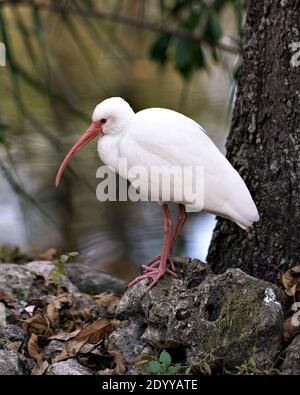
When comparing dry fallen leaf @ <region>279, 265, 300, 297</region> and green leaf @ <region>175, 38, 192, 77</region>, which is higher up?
green leaf @ <region>175, 38, 192, 77</region>

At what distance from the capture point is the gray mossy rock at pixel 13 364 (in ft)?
10.9

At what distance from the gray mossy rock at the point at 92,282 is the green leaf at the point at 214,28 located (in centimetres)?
157

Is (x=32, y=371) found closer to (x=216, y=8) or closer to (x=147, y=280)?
(x=147, y=280)

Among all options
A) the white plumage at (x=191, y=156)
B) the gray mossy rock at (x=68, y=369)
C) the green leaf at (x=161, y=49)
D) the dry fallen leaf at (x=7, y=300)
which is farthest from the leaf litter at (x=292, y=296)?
the green leaf at (x=161, y=49)

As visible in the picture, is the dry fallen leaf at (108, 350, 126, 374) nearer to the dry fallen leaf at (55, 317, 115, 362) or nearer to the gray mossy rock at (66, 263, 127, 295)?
the dry fallen leaf at (55, 317, 115, 362)

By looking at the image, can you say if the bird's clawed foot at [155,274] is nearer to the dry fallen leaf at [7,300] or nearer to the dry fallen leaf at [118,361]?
the dry fallen leaf at [118,361]

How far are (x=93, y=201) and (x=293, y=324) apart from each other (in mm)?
3945

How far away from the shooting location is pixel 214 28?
5484mm

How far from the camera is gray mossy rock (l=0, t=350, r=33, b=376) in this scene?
3.33 meters

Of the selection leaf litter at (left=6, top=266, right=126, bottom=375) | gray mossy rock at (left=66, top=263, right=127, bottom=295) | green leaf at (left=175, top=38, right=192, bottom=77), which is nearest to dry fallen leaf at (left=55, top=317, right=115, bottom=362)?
leaf litter at (left=6, top=266, right=126, bottom=375)

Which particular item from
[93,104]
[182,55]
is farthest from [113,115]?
[93,104]

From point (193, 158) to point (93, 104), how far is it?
213 inches

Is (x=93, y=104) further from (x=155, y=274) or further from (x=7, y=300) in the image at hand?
(x=155, y=274)

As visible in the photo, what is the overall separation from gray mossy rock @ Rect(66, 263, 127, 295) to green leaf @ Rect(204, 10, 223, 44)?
62.0 inches
